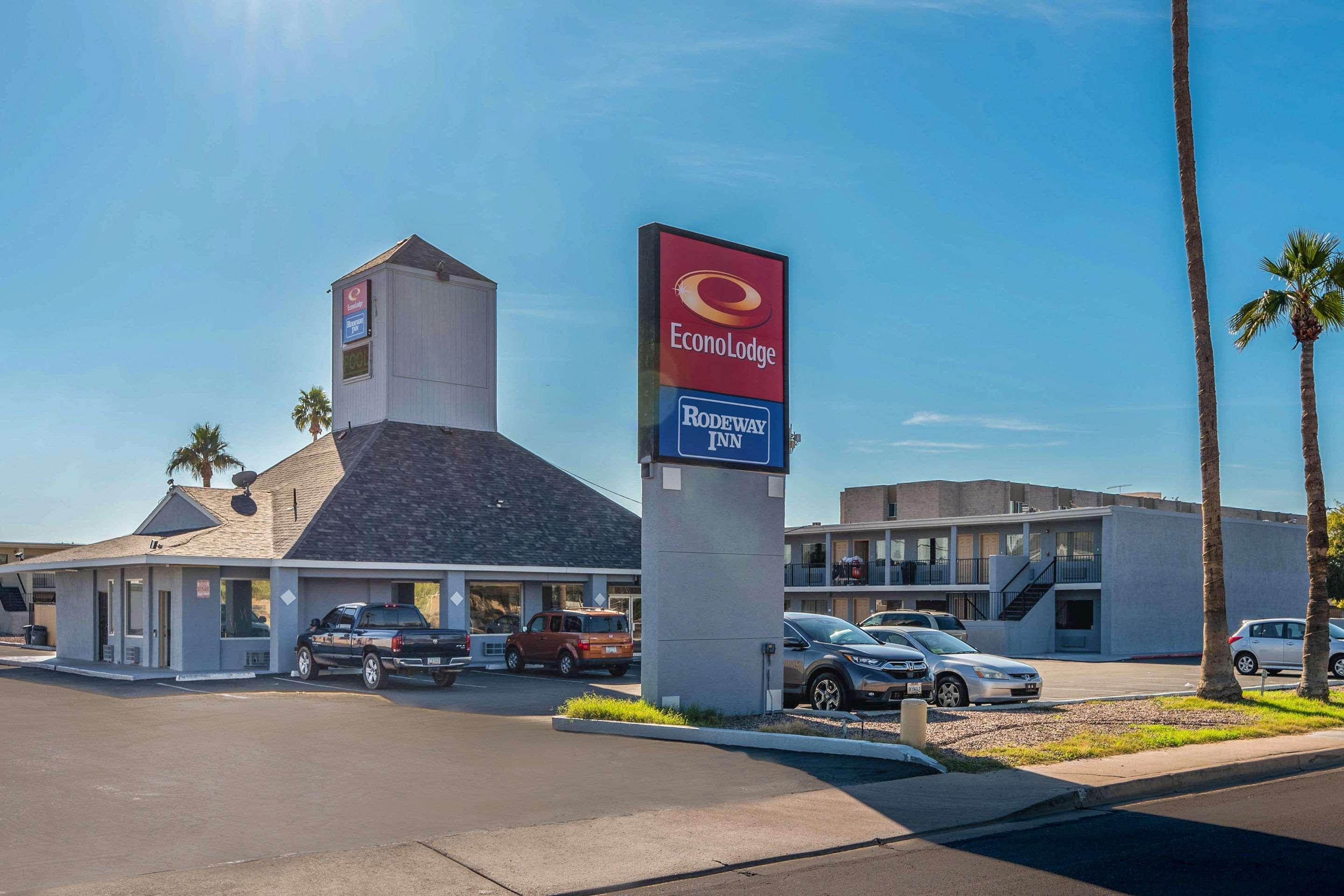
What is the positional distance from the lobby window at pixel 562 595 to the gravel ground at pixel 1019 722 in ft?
64.8

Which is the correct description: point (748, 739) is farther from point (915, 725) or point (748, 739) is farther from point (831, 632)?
point (831, 632)

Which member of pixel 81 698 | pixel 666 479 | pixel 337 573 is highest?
pixel 666 479

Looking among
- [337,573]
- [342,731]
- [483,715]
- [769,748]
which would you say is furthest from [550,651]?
[769,748]

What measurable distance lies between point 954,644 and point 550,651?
11.3m

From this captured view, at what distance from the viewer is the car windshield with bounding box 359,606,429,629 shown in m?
26.4

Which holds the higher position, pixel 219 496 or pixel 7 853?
pixel 219 496

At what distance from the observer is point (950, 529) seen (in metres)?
46.6

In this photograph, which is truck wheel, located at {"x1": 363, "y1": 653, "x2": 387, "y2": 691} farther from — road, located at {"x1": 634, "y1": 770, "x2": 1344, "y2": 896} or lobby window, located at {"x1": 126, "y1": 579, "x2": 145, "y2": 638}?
road, located at {"x1": 634, "y1": 770, "x2": 1344, "y2": 896}

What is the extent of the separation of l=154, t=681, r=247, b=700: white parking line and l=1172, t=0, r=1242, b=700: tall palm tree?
58.0 ft

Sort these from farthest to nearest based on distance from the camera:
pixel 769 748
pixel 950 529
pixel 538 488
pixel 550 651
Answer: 1. pixel 950 529
2. pixel 538 488
3. pixel 550 651
4. pixel 769 748

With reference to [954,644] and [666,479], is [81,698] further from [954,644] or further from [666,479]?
[954,644]

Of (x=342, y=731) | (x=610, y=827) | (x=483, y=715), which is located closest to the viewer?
(x=610, y=827)

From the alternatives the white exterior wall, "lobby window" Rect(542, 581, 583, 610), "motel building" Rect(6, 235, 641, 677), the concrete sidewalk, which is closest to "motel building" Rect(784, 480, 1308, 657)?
"lobby window" Rect(542, 581, 583, 610)

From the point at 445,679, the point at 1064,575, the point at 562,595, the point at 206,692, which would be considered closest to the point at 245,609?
the point at 206,692
